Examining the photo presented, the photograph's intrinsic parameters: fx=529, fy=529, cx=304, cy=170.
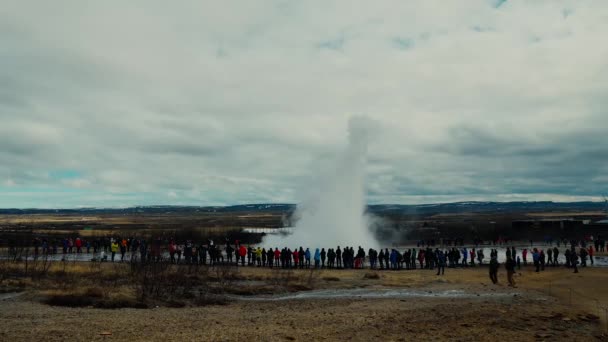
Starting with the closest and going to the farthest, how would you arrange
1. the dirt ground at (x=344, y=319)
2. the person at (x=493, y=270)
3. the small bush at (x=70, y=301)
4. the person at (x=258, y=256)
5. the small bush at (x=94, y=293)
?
the dirt ground at (x=344, y=319), the small bush at (x=70, y=301), the small bush at (x=94, y=293), the person at (x=493, y=270), the person at (x=258, y=256)

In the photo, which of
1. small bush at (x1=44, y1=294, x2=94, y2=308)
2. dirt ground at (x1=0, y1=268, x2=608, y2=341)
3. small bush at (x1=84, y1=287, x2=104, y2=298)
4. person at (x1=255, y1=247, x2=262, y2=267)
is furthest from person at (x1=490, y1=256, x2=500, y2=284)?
small bush at (x1=44, y1=294, x2=94, y2=308)

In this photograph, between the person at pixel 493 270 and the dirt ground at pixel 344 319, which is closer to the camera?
the dirt ground at pixel 344 319

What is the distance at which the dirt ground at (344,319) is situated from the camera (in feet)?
42.5

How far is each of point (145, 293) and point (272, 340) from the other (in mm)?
8930

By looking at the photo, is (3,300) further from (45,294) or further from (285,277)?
(285,277)

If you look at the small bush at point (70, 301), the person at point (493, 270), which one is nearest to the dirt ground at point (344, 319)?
the small bush at point (70, 301)

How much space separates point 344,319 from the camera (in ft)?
50.7

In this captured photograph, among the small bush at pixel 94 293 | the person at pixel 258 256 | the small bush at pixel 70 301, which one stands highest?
the person at pixel 258 256

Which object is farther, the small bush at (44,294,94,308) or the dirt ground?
the small bush at (44,294,94,308)

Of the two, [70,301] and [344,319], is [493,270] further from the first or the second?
[70,301]

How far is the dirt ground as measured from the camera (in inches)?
511

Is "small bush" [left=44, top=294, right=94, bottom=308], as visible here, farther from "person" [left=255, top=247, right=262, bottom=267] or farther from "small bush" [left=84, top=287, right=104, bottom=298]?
"person" [left=255, top=247, right=262, bottom=267]

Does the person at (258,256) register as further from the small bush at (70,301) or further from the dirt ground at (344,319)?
the small bush at (70,301)

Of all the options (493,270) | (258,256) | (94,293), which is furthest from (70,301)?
(493,270)
